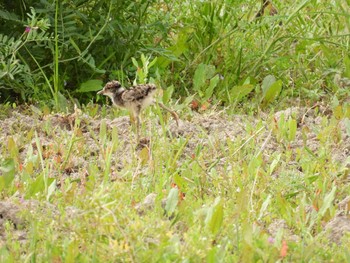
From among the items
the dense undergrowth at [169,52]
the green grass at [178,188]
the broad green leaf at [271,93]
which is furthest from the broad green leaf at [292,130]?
the broad green leaf at [271,93]

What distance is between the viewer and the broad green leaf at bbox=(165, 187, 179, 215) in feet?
12.0

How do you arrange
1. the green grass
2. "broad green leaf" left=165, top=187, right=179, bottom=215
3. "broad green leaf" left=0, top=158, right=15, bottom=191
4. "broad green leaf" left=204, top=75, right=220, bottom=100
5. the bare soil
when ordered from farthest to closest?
"broad green leaf" left=204, top=75, right=220, bottom=100 < the bare soil < "broad green leaf" left=0, top=158, right=15, bottom=191 < "broad green leaf" left=165, top=187, right=179, bottom=215 < the green grass

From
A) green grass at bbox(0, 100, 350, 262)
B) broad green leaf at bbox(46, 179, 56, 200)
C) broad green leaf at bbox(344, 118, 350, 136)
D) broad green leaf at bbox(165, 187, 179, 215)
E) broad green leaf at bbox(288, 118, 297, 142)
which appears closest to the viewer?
green grass at bbox(0, 100, 350, 262)

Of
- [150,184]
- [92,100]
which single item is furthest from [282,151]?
[92,100]

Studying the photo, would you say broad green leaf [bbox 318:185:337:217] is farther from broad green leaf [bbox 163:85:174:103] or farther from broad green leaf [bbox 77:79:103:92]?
broad green leaf [bbox 77:79:103:92]

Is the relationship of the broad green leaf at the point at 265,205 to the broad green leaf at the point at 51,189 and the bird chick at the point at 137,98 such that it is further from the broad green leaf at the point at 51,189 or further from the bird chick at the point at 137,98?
the bird chick at the point at 137,98

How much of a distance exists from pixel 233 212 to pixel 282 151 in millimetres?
1323

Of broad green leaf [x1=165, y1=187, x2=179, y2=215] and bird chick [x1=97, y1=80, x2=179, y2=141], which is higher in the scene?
broad green leaf [x1=165, y1=187, x2=179, y2=215]

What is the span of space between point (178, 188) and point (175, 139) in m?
0.84

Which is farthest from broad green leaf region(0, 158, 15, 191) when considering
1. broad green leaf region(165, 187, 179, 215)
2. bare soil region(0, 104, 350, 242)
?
broad green leaf region(165, 187, 179, 215)

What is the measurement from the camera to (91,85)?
19.7ft

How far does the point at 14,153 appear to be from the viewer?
464 centimetres

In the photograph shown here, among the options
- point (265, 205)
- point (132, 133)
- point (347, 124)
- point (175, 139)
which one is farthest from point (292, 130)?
point (265, 205)

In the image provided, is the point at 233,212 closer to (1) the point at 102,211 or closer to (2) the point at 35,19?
(1) the point at 102,211
